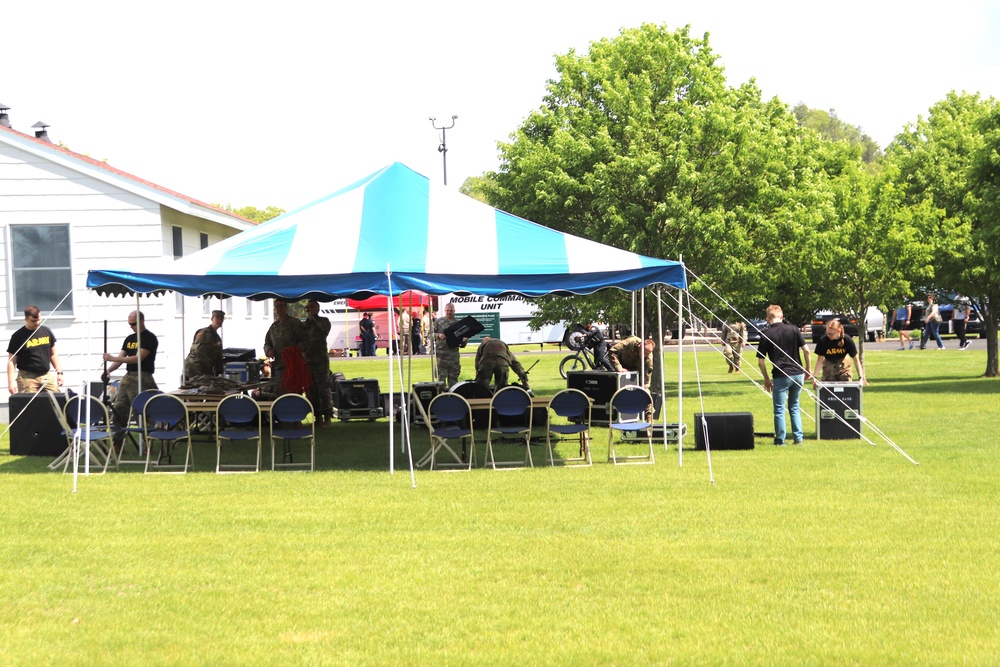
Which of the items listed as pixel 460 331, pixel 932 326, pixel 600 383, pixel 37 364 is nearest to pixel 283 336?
pixel 37 364

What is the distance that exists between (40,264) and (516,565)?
12.8 m

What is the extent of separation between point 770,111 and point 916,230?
5.18m

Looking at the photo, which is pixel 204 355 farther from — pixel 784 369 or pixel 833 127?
pixel 833 127

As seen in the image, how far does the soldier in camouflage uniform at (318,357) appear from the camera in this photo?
15594mm

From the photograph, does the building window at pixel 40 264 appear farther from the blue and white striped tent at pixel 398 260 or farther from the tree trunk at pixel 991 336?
the tree trunk at pixel 991 336

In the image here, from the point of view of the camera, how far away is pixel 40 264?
1744 cm

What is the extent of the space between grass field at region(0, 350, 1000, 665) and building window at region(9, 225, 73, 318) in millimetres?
6303

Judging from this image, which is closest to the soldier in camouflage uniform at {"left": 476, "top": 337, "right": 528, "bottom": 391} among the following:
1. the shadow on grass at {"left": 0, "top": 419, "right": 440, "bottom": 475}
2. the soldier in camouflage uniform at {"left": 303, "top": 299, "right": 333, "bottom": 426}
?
the shadow on grass at {"left": 0, "top": 419, "right": 440, "bottom": 475}

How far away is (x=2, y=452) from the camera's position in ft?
44.7

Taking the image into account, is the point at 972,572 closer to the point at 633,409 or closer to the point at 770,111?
the point at 633,409

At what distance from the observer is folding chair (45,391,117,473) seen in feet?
38.6

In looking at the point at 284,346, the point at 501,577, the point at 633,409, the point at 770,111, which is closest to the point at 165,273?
the point at 284,346

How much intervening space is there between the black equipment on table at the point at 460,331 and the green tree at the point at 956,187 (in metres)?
11.4

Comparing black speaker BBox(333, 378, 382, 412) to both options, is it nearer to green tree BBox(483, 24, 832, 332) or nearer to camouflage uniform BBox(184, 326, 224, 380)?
camouflage uniform BBox(184, 326, 224, 380)
